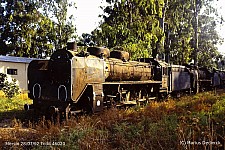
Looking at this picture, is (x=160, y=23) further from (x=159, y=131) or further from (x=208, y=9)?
(x=159, y=131)

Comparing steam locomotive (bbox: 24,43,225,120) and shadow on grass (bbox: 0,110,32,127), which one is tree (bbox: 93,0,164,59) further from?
shadow on grass (bbox: 0,110,32,127)

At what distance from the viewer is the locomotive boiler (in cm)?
949

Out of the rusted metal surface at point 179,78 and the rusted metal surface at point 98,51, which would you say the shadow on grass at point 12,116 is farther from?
the rusted metal surface at point 179,78

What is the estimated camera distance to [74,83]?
9438 millimetres

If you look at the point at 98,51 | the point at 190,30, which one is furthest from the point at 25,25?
the point at 98,51

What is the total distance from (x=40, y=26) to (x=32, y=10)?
7.26ft

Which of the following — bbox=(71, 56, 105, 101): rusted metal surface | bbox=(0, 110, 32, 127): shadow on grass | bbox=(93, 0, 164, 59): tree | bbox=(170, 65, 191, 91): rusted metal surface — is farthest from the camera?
bbox=(93, 0, 164, 59): tree

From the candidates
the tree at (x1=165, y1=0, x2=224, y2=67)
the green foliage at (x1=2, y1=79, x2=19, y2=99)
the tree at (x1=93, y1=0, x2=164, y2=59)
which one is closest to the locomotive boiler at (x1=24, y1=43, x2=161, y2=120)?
the green foliage at (x1=2, y1=79, x2=19, y2=99)

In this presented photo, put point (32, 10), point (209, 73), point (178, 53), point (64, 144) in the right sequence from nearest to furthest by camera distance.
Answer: point (64, 144) → point (209, 73) → point (32, 10) → point (178, 53)

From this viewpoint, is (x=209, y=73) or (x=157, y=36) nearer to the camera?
(x=157, y=36)

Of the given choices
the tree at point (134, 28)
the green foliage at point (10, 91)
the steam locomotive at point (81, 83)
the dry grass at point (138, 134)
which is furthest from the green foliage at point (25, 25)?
the dry grass at point (138, 134)

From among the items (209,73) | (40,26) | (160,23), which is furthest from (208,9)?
(40,26)

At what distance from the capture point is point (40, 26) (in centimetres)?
3497

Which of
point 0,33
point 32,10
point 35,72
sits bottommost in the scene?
point 35,72
